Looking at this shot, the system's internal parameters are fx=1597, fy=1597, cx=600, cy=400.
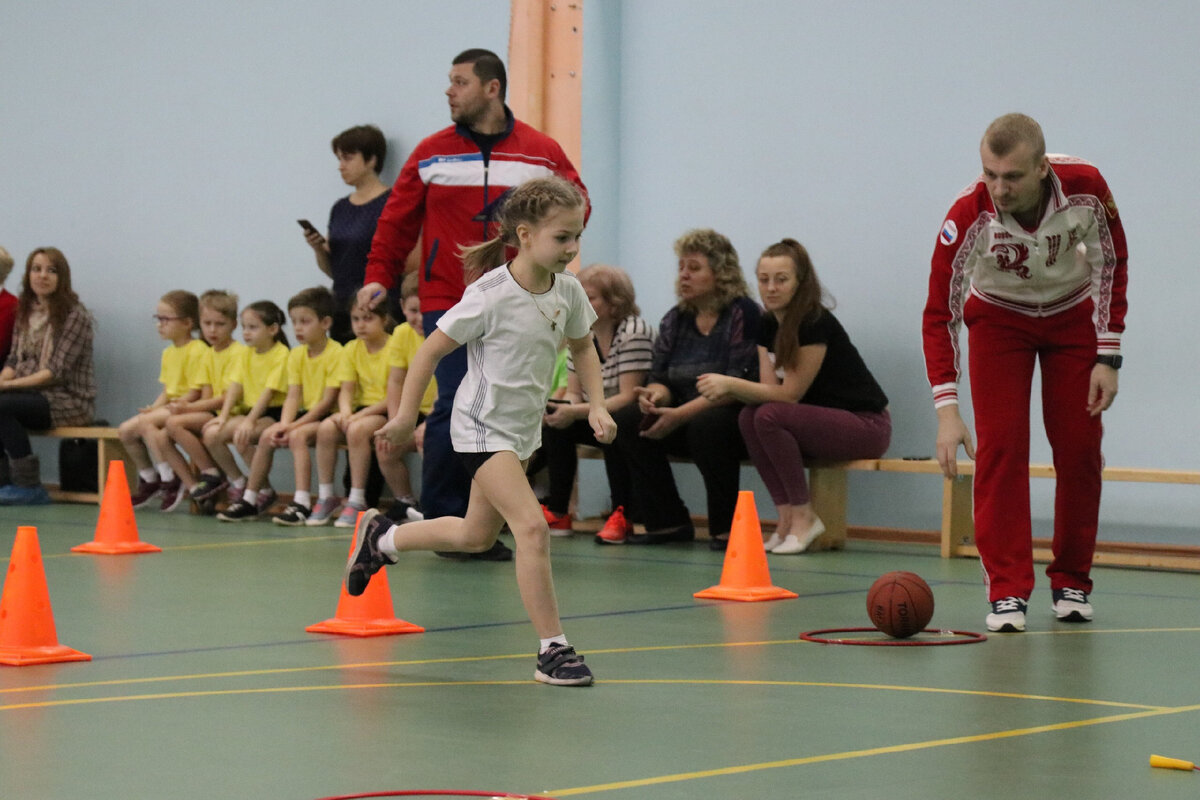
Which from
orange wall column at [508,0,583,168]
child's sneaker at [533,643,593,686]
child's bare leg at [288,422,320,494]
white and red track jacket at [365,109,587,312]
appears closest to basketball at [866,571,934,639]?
child's sneaker at [533,643,593,686]

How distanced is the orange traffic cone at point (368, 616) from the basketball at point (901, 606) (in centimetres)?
142

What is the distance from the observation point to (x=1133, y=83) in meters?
7.81

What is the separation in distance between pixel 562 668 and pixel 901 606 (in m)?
1.29

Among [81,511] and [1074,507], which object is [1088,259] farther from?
[81,511]

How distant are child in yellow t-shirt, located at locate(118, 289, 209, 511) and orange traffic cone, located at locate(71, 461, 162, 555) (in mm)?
2645

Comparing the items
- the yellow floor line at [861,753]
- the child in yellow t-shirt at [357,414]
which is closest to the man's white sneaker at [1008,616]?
the yellow floor line at [861,753]

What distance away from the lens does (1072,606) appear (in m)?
5.33

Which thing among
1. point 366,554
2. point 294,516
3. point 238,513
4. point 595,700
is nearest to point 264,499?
point 238,513

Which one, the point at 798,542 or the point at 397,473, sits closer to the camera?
the point at 798,542

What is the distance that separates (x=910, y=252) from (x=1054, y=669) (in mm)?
4496

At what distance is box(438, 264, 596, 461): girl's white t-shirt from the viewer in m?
4.32

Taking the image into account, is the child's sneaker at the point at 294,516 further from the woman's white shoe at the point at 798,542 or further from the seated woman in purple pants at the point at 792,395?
the woman's white shoe at the point at 798,542

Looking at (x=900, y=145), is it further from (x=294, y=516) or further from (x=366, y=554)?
(x=366, y=554)

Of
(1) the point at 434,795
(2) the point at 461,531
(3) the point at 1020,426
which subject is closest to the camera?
(1) the point at 434,795
